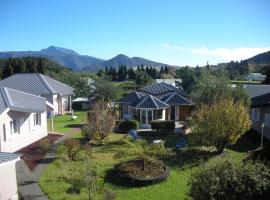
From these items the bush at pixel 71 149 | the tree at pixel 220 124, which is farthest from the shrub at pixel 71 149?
the tree at pixel 220 124

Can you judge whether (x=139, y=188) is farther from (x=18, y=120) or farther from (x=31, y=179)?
(x=18, y=120)

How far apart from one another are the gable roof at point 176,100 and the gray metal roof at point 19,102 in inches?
640

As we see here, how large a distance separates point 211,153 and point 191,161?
230cm

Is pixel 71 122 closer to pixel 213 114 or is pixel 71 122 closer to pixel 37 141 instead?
pixel 37 141

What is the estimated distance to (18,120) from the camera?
23.6 metres

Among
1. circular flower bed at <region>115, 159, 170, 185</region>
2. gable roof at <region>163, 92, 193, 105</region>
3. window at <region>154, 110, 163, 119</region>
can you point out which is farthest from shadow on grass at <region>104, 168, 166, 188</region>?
gable roof at <region>163, 92, 193, 105</region>

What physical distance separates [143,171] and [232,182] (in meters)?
6.90

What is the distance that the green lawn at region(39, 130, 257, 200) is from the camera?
14.7m

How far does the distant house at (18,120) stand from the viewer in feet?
70.8

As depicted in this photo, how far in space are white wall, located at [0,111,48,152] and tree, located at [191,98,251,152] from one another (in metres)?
13.3

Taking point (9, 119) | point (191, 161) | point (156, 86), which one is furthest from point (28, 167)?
point (156, 86)

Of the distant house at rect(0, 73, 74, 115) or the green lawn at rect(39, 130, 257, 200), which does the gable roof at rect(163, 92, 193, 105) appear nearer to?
the green lawn at rect(39, 130, 257, 200)

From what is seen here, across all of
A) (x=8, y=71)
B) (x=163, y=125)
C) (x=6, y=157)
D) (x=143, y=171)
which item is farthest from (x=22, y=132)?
(x=8, y=71)

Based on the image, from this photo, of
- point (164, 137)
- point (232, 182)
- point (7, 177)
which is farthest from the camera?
point (164, 137)
